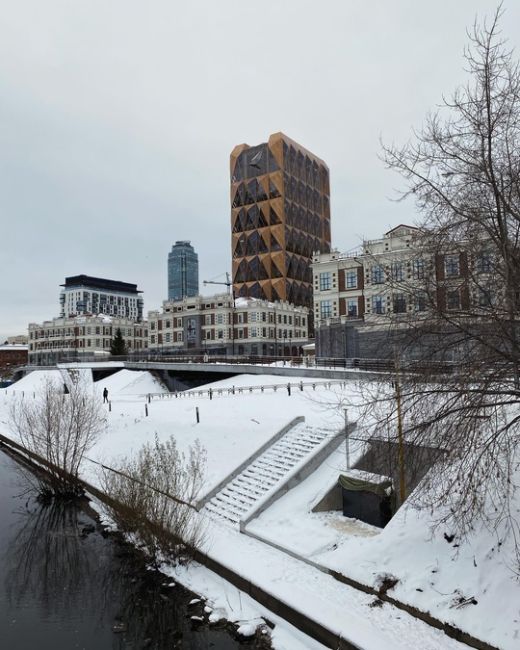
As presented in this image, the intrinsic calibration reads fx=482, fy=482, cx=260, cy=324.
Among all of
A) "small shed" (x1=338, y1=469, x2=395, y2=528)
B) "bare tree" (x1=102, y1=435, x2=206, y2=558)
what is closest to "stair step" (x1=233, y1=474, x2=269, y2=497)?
"bare tree" (x1=102, y1=435, x2=206, y2=558)

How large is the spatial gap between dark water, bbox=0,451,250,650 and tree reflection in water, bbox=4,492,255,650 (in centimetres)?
2

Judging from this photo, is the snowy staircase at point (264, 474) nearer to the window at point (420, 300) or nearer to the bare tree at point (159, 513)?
the bare tree at point (159, 513)

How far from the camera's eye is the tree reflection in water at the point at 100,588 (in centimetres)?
1153

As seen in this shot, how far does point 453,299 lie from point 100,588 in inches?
495

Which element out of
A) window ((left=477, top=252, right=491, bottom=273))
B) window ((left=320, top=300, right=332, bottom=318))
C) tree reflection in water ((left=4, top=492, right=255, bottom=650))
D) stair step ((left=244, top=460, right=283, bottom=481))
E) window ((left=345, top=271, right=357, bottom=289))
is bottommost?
tree reflection in water ((left=4, top=492, right=255, bottom=650))

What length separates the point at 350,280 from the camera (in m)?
53.9

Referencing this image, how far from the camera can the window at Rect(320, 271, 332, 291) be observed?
55.8 metres

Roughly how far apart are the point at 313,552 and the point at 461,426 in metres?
6.81

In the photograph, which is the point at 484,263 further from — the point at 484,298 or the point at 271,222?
the point at 271,222

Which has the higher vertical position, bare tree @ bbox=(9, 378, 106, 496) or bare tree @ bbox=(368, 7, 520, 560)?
bare tree @ bbox=(368, 7, 520, 560)

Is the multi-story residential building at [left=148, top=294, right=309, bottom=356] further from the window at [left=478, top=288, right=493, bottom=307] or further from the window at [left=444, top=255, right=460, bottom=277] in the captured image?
the window at [left=478, top=288, right=493, bottom=307]

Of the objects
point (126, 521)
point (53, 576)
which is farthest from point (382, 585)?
point (53, 576)

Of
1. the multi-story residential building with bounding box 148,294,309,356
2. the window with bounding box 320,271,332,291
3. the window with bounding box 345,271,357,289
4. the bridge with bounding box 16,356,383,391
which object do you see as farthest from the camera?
the multi-story residential building with bounding box 148,294,309,356

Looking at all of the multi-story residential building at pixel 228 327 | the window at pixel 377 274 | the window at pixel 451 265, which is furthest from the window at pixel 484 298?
the multi-story residential building at pixel 228 327
